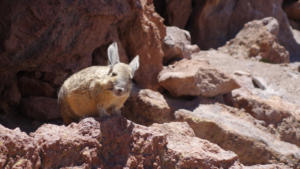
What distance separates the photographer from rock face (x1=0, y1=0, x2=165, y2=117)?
592 centimetres

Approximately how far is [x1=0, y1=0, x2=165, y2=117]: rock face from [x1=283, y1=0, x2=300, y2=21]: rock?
10577 millimetres

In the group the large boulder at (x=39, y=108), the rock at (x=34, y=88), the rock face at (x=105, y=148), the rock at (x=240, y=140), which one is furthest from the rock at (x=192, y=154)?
the rock at (x=34, y=88)

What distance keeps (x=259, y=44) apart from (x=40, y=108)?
24.6 ft

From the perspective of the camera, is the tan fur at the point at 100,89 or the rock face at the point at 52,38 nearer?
the tan fur at the point at 100,89

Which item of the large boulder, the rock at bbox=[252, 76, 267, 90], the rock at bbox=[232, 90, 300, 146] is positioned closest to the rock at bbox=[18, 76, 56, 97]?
the large boulder

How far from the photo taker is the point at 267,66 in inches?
423

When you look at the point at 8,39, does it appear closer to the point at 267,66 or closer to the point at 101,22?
the point at 101,22

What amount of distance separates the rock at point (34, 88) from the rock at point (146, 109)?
1231 mm

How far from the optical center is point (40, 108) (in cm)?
632

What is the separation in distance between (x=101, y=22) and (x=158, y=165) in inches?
123

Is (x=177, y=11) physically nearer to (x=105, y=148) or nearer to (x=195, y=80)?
Result: (x=195, y=80)

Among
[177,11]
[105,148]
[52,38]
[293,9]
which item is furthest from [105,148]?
[293,9]

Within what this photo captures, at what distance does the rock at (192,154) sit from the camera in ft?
13.5

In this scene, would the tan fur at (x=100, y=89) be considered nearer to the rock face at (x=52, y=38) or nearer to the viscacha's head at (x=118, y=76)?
the viscacha's head at (x=118, y=76)
